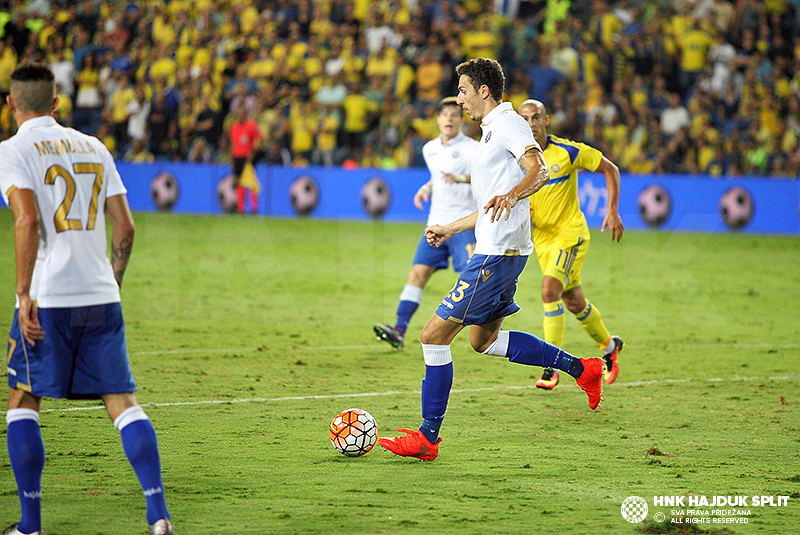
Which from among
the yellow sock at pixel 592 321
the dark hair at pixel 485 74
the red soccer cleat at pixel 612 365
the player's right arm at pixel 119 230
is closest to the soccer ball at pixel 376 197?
the red soccer cleat at pixel 612 365

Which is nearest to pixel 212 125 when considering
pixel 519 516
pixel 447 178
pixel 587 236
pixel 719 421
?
pixel 447 178

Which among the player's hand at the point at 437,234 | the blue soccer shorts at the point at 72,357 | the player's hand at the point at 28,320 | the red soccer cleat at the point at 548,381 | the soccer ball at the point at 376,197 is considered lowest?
the soccer ball at the point at 376,197

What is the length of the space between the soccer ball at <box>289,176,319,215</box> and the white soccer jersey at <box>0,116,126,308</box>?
17.9 metres

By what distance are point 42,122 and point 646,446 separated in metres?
4.19

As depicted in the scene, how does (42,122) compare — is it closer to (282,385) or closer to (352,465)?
(352,465)

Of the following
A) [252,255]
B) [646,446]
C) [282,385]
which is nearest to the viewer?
[646,446]

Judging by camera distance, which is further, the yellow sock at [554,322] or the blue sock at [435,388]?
the yellow sock at [554,322]

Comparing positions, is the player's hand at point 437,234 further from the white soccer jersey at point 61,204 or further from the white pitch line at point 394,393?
the white soccer jersey at point 61,204

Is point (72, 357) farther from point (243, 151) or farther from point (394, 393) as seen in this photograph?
point (243, 151)

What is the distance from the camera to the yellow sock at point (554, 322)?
8141 mm

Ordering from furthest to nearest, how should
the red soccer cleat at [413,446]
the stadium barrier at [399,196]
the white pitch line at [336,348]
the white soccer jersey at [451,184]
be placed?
the stadium barrier at [399,196], the white soccer jersey at [451,184], the white pitch line at [336,348], the red soccer cleat at [413,446]

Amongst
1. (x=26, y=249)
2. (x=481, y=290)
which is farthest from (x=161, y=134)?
(x=26, y=249)

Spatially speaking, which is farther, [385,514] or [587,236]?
[587,236]

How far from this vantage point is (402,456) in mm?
5984
